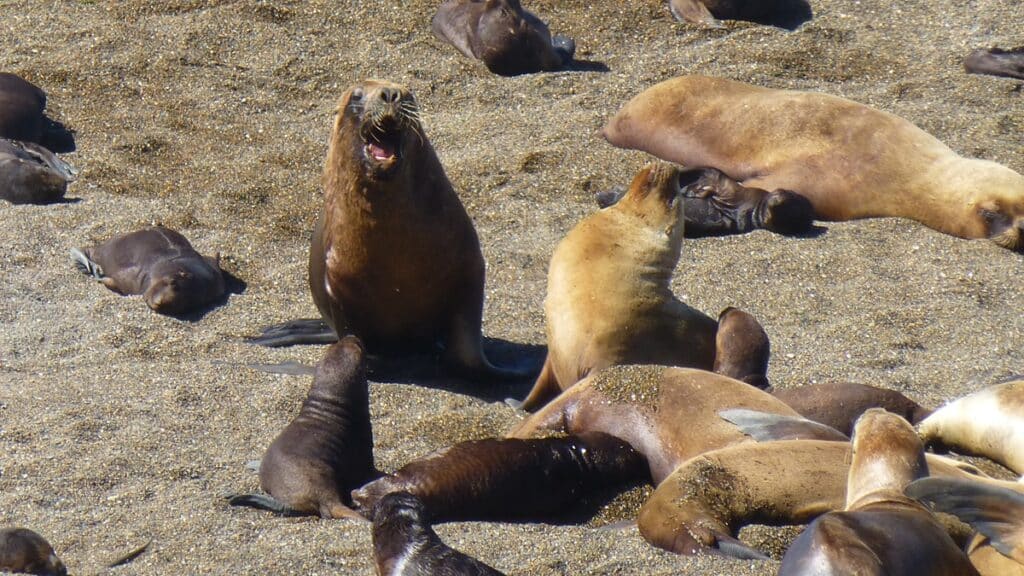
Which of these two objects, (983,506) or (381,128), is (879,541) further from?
(381,128)

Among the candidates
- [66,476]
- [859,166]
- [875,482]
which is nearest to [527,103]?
[859,166]

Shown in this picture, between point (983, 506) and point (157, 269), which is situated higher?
point (983, 506)

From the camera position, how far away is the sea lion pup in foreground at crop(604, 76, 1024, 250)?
7156mm

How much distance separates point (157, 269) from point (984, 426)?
3.35 m

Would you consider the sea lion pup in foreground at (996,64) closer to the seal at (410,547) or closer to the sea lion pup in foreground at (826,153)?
the sea lion pup in foreground at (826,153)

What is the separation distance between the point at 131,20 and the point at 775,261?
180 inches

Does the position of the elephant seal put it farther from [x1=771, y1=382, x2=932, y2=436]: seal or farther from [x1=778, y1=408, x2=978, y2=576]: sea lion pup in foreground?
[x1=778, y1=408, x2=978, y2=576]: sea lion pup in foreground

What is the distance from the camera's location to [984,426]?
4.67 meters

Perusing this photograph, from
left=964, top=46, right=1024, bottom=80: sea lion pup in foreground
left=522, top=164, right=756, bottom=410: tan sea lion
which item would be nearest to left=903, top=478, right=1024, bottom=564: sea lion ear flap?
left=522, top=164, right=756, bottom=410: tan sea lion

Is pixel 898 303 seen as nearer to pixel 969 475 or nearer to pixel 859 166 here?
pixel 859 166

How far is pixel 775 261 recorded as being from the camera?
6.64 meters

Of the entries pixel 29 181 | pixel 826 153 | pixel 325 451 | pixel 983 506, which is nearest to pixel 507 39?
pixel 826 153

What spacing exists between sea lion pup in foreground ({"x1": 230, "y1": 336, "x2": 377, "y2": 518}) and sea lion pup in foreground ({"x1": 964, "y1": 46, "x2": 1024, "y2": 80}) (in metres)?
5.04

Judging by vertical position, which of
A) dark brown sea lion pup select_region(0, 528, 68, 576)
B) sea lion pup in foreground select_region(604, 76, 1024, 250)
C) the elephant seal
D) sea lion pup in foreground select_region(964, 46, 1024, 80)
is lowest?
sea lion pup in foreground select_region(604, 76, 1024, 250)
